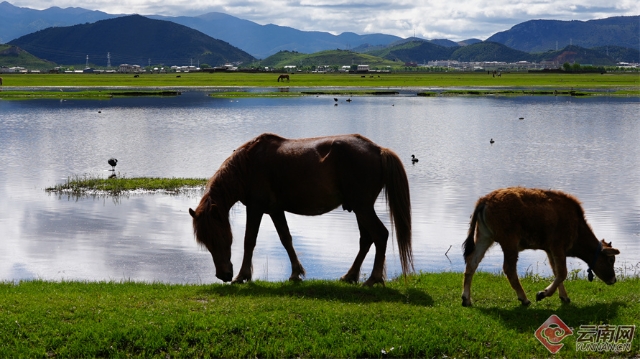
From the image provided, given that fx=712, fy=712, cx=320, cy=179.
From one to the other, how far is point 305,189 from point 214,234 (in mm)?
1692

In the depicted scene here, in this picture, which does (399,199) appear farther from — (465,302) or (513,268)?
(513,268)

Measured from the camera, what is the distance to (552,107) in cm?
7706

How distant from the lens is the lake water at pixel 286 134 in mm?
16297

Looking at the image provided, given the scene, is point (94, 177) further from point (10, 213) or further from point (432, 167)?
point (432, 167)

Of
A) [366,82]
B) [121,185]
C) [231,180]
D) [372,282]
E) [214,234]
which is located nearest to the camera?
[214,234]

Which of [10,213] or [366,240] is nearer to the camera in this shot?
[366,240]

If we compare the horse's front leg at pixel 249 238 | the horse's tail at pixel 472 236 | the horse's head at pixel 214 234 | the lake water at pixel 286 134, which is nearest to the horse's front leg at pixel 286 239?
the horse's front leg at pixel 249 238

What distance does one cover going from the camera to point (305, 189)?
39.2 ft

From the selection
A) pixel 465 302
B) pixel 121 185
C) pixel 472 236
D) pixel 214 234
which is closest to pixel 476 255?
pixel 472 236

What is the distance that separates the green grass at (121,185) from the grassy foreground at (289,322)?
15.5 meters

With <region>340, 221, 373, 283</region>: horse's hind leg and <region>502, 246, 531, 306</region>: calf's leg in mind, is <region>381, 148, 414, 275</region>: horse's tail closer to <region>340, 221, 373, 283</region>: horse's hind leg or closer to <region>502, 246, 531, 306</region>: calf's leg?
<region>340, 221, 373, 283</region>: horse's hind leg

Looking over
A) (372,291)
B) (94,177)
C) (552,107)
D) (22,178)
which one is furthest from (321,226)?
(552,107)

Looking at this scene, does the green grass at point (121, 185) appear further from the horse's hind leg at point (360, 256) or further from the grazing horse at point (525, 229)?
the grazing horse at point (525, 229)

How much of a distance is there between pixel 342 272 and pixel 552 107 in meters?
67.6
